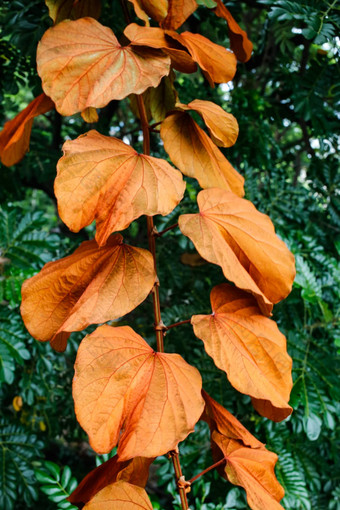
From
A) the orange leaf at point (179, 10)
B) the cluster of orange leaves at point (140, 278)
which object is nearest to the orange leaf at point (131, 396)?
the cluster of orange leaves at point (140, 278)

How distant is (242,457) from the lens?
0.66 m

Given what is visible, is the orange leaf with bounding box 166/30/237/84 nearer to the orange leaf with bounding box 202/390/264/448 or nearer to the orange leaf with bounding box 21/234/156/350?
the orange leaf with bounding box 21/234/156/350

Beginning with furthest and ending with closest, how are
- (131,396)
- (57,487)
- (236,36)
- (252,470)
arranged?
(57,487)
(236,36)
(252,470)
(131,396)

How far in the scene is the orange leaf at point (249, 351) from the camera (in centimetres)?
58

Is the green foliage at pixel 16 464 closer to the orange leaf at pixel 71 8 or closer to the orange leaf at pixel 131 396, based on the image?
the orange leaf at pixel 131 396

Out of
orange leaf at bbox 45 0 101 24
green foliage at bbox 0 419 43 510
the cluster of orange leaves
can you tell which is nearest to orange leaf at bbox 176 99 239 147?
the cluster of orange leaves

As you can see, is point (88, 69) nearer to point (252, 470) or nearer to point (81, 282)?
point (81, 282)

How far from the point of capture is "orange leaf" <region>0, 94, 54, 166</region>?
685 millimetres

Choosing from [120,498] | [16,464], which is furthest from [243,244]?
[16,464]

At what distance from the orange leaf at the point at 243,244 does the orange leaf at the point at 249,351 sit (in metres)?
0.03

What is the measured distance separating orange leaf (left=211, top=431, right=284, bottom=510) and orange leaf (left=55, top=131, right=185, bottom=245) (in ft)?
1.18

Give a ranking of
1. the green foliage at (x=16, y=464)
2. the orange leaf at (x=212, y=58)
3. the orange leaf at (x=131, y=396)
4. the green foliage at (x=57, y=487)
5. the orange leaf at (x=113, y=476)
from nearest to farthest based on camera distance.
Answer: the orange leaf at (x=131, y=396) < the orange leaf at (x=113, y=476) < the orange leaf at (x=212, y=58) < the green foliage at (x=57, y=487) < the green foliage at (x=16, y=464)

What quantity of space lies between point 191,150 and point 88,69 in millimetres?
191

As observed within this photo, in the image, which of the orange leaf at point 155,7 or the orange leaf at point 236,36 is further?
the orange leaf at point 236,36
